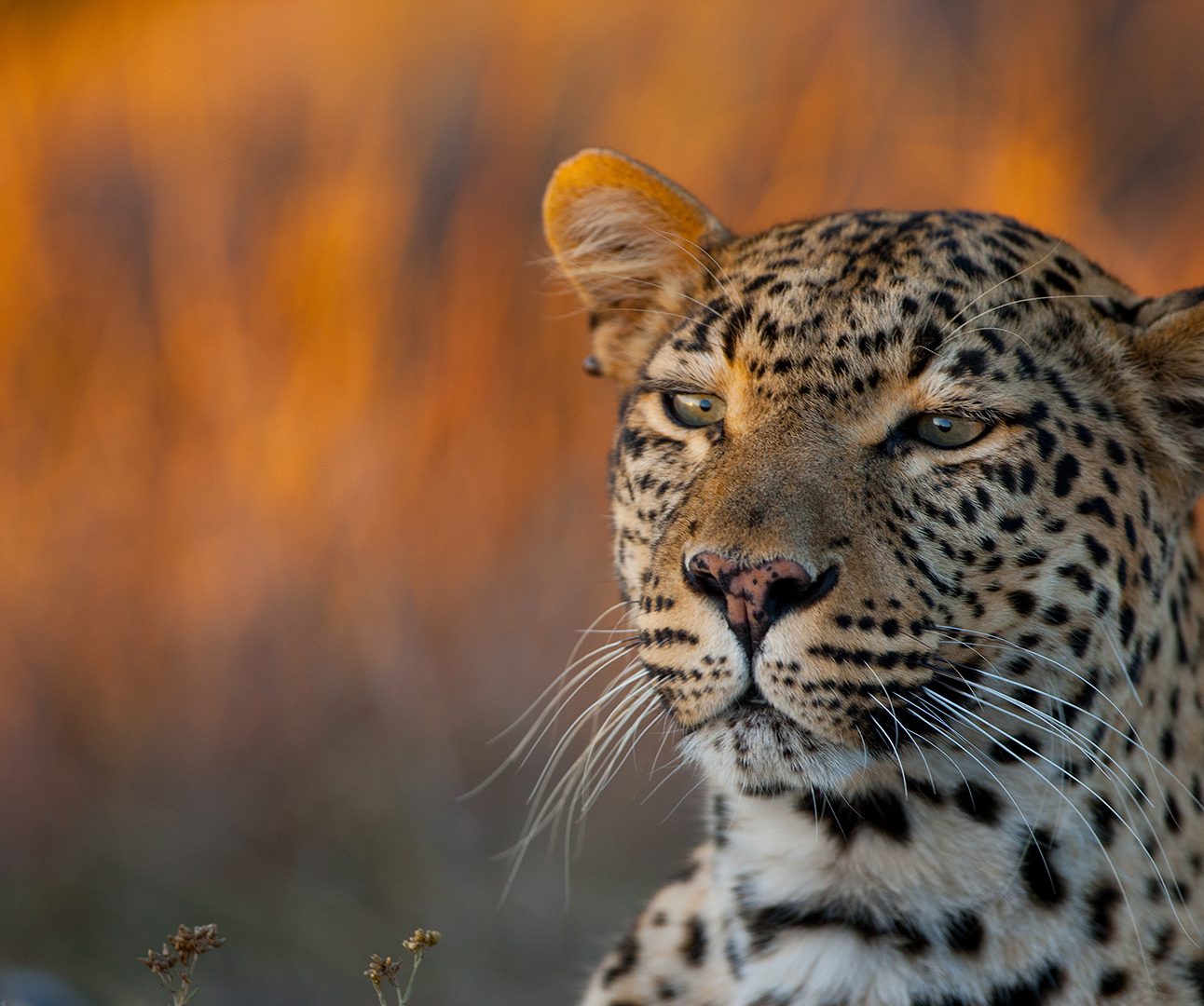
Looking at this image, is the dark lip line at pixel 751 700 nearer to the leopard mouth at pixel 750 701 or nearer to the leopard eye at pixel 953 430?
the leopard mouth at pixel 750 701

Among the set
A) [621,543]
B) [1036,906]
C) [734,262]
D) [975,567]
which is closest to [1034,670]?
[975,567]

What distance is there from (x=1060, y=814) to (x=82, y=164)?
7.57m

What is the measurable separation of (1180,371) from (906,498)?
79 centimetres

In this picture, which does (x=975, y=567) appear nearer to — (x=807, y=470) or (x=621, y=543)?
(x=807, y=470)

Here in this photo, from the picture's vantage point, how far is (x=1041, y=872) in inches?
142

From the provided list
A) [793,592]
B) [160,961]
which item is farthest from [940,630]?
[160,961]

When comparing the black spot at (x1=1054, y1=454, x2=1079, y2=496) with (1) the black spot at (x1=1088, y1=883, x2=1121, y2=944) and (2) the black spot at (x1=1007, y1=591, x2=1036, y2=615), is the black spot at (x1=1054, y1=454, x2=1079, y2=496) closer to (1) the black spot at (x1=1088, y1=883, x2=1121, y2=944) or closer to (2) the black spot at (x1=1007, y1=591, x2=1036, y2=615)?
(2) the black spot at (x1=1007, y1=591, x2=1036, y2=615)

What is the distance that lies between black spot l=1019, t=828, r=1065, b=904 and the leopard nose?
0.84m

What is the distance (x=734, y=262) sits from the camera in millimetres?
4375

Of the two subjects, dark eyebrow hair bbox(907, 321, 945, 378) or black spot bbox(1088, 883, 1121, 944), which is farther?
dark eyebrow hair bbox(907, 321, 945, 378)

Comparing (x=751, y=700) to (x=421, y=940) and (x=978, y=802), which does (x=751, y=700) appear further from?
(x=421, y=940)

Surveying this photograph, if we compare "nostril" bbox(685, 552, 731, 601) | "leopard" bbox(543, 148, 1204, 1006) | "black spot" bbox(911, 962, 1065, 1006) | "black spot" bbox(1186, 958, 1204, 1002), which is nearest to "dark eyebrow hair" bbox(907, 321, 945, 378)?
"leopard" bbox(543, 148, 1204, 1006)

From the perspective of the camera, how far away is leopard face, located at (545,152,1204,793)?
340 centimetres

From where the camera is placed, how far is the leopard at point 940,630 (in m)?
3.45
